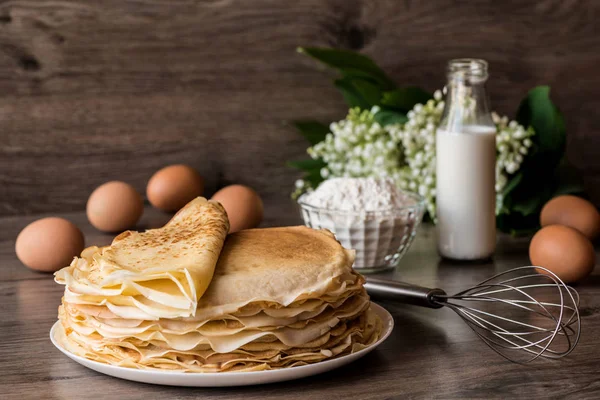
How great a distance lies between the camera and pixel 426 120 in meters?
1.57

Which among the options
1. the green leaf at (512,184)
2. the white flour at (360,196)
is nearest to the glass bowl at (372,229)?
the white flour at (360,196)

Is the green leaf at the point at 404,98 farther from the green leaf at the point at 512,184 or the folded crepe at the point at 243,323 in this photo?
the folded crepe at the point at 243,323

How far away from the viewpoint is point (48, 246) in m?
1.30

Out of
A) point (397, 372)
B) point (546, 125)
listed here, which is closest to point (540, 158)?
point (546, 125)

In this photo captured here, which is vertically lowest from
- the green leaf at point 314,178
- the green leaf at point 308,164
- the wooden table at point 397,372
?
the green leaf at point 314,178

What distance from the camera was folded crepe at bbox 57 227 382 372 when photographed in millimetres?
795

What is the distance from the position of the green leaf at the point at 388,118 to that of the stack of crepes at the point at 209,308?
0.76m

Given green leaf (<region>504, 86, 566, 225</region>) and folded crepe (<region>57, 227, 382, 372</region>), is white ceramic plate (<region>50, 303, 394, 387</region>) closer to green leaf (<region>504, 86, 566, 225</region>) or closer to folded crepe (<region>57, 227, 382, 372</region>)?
folded crepe (<region>57, 227, 382, 372</region>)

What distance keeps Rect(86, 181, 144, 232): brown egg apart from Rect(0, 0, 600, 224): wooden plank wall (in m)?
0.22

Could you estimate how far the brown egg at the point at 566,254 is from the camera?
1200 mm

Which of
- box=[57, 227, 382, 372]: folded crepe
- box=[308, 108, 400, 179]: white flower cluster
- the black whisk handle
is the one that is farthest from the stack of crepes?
box=[308, 108, 400, 179]: white flower cluster

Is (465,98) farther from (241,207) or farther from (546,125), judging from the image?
(241,207)

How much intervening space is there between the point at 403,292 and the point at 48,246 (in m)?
0.62

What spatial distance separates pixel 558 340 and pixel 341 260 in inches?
12.5
